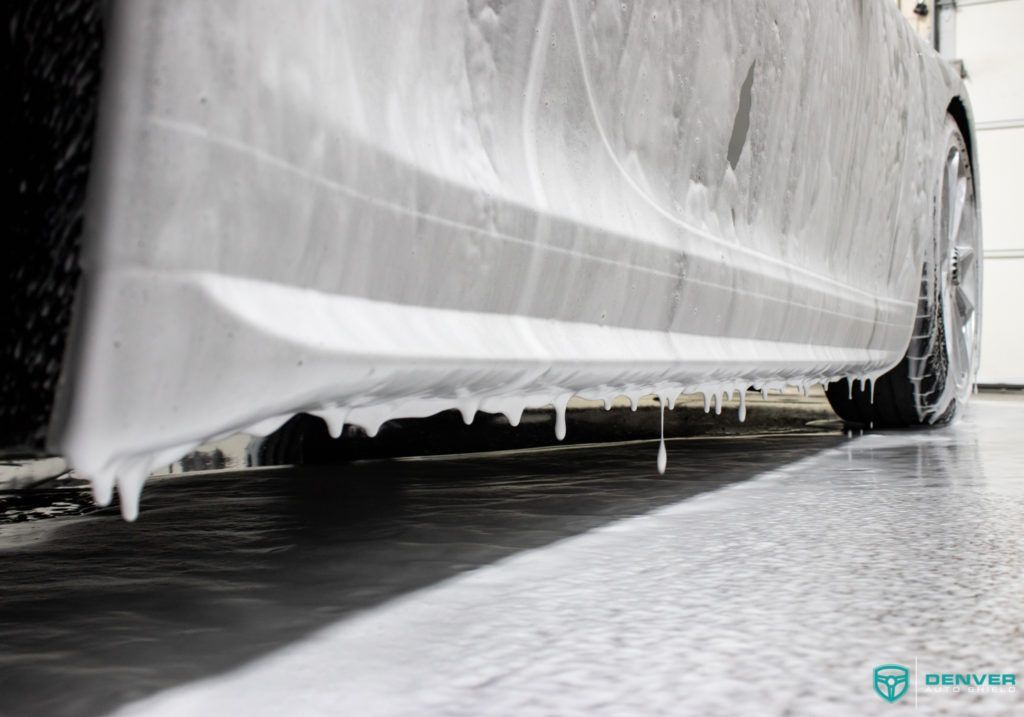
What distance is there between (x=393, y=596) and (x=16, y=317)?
1.37 ft

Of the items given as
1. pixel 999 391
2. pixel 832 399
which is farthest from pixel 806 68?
pixel 999 391

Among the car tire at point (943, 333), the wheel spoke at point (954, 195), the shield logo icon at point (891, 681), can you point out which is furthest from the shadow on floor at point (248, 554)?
the wheel spoke at point (954, 195)

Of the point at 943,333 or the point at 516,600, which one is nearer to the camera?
the point at 516,600

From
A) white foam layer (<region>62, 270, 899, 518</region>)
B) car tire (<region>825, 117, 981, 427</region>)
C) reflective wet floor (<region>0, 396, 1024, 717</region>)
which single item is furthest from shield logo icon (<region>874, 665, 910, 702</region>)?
car tire (<region>825, 117, 981, 427</region>)

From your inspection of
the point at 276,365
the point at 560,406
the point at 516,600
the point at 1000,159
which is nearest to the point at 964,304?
the point at 560,406

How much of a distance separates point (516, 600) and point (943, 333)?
2.00 meters

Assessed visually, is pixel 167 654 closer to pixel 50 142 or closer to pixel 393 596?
pixel 393 596

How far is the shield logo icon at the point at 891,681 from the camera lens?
22.7 inches

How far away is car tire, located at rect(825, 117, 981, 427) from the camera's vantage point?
241 cm

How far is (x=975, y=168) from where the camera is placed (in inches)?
109

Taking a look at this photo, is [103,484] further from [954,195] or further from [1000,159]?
[1000,159]

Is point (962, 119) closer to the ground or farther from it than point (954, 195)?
farther from it

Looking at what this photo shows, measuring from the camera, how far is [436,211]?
71 cm

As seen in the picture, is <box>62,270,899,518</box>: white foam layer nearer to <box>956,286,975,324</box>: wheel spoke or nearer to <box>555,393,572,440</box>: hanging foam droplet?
<box>555,393,572,440</box>: hanging foam droplet
